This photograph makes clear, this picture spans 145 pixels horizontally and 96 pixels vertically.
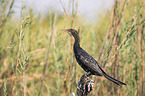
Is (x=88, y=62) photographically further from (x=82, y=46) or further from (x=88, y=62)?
(x=82, y=46)

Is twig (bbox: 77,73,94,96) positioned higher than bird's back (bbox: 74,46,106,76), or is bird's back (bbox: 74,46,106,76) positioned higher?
bird's back (bbox: 74,46,106,76)

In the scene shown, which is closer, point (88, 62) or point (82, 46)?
point (88, 62)

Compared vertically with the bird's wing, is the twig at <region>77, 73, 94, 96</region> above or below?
below

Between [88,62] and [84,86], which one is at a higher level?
[88,62]

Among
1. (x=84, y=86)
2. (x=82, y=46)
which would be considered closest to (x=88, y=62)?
(x=84, y=86)

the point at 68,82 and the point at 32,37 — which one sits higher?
the point at 32,37

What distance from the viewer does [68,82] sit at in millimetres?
1440

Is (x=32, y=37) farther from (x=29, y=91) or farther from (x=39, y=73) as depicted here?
(x=29, y=91)

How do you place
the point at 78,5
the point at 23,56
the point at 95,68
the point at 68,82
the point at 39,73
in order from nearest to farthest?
the point at 95,68 → the point at 23,56 → the point at 78,5 → the point at 68,82 → the point at 39,73

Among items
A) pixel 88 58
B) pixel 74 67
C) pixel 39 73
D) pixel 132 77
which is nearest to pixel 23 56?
pixel 88 58

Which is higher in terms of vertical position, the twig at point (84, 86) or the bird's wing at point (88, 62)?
the bird's wing at point (88, 62)

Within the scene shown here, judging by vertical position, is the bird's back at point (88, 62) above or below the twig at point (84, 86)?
above

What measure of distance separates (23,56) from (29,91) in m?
0.97

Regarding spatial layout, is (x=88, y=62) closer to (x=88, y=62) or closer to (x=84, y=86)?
(x=88, y=62)
